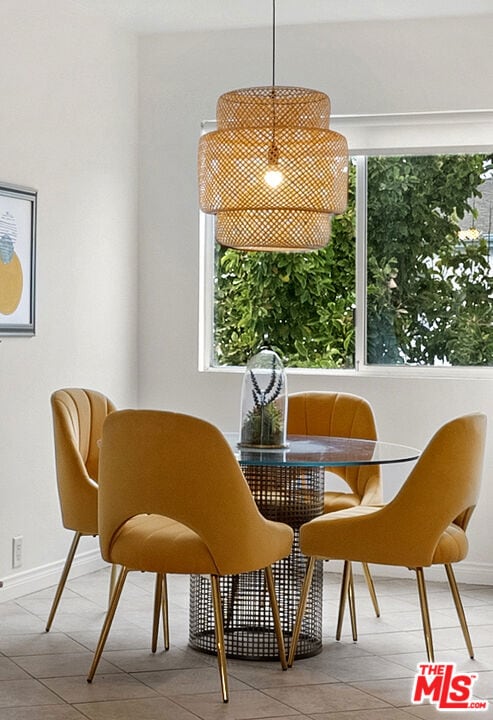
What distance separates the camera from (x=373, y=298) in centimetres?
551

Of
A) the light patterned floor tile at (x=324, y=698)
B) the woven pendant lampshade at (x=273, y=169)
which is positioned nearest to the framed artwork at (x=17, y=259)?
the woven pendant lampshade at (x=273, y=169)

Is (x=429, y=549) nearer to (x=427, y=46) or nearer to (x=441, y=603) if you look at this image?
(x=441, y=603)

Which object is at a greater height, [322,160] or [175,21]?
[175,21]

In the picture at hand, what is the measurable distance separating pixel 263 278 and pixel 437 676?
261 centimetres

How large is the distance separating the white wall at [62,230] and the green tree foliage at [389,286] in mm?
618

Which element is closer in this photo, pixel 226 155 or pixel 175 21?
pixel 226 155

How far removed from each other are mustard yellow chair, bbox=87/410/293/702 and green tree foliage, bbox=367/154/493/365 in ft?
7.22

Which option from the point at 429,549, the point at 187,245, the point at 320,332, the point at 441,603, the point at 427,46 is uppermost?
the point at 427,46

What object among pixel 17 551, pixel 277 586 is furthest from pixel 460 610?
pixel 17 551

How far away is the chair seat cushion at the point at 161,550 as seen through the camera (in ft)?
11.1

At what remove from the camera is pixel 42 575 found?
4.93 metres

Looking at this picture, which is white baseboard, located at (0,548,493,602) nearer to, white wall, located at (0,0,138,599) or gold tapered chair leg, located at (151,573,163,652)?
white wall, located at (0,0,138,599)

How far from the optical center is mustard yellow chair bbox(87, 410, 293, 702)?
330 cm

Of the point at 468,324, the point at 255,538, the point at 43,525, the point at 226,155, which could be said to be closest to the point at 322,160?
the point at 226,155
